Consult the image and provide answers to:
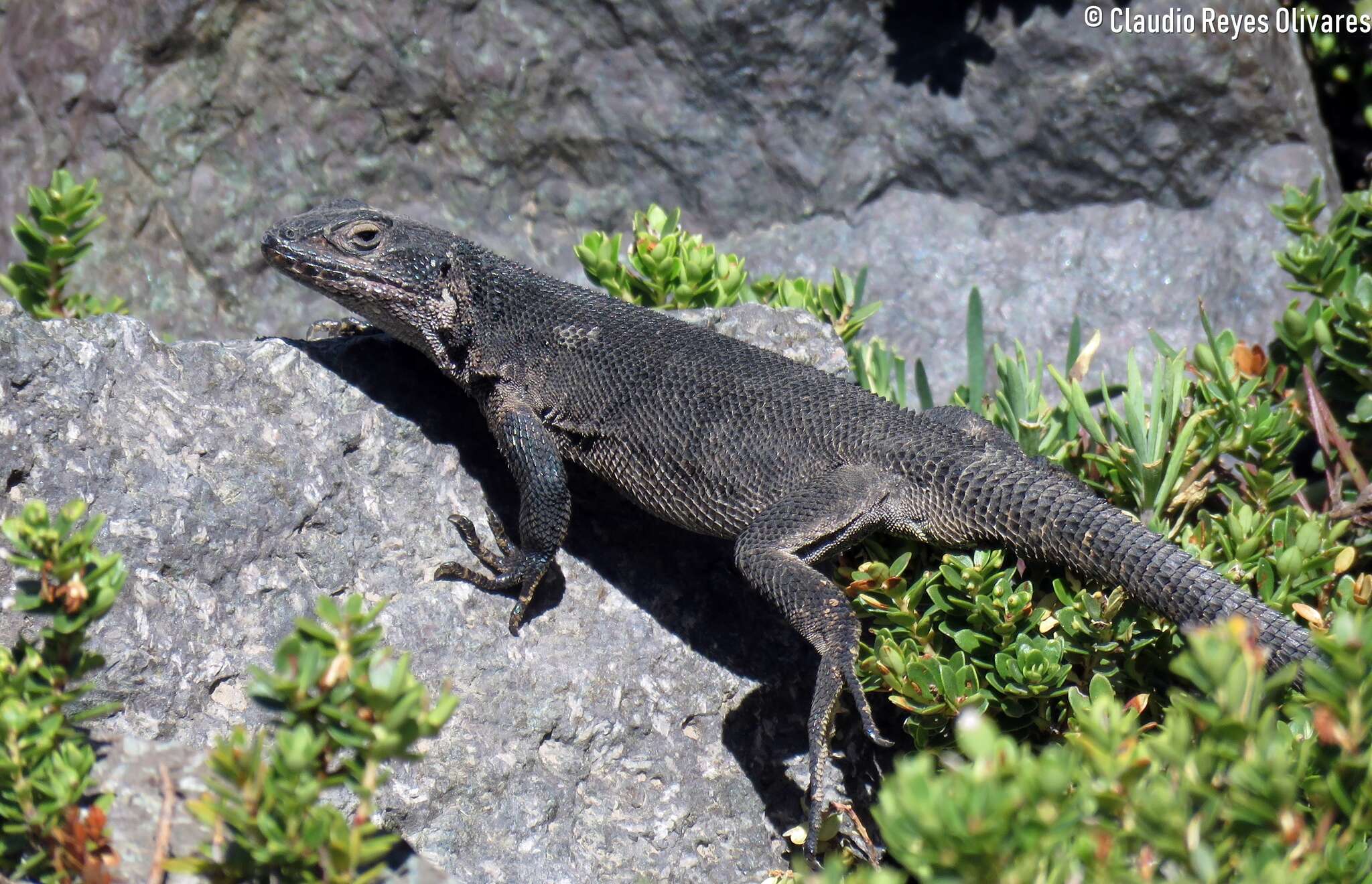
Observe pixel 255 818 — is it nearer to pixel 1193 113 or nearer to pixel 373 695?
pixel 373 695

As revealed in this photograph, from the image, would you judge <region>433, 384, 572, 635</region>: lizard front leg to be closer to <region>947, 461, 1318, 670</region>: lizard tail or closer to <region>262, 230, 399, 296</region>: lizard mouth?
<region>262, 230, 399, 296</region>: lizard mouth

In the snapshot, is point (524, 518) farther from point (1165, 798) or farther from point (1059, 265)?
point (1059, 265)

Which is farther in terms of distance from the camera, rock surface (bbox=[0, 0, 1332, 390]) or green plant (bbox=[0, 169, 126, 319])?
rock surface (bbox=[0, 0, 1332, 390])

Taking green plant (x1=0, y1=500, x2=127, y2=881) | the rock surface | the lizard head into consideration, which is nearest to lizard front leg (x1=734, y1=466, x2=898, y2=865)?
the lizard head

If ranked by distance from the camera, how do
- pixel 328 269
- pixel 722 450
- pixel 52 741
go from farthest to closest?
pixel 328 269 → pixel 722 450 → pixel 52 741

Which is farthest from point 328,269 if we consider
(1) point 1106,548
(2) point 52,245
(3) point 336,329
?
(1) point 1106,548
